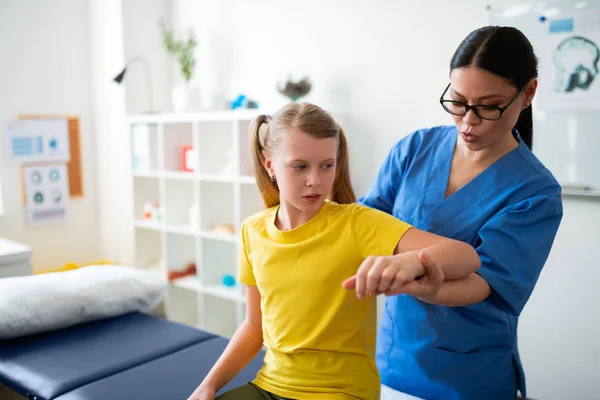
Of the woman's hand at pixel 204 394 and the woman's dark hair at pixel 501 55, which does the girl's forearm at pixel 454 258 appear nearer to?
the woman's dark hair at pixel 501 55

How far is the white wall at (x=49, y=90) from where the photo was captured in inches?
125

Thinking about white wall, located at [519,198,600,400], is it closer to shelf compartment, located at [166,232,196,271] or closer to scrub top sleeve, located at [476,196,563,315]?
scrub top sleeve, located at [476,196,563,315]

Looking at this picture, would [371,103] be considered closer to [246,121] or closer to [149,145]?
[246,121]

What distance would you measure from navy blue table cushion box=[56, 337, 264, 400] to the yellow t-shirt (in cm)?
45

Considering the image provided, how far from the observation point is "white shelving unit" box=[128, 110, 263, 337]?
9.40ft

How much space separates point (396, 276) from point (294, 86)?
1880 millimetres

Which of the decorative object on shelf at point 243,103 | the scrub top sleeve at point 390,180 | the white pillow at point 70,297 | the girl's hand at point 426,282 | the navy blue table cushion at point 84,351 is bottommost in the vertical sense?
the navy blue table cushion at point 84,351

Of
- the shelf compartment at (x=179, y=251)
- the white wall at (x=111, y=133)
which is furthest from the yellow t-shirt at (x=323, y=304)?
the white wall at (x=111, y=133)

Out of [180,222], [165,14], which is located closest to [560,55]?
[180,222]

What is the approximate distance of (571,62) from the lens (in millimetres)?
1984

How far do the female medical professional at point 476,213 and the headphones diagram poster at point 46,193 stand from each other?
8.48 ft

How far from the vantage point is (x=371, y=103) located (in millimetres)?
2541

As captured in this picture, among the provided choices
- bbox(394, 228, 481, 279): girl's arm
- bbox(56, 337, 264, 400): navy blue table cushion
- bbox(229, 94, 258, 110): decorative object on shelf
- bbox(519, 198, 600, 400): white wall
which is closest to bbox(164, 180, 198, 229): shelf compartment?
bbox(229, 94, 258, 110): decorative object on shelf

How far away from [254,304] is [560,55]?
5.02 feet
